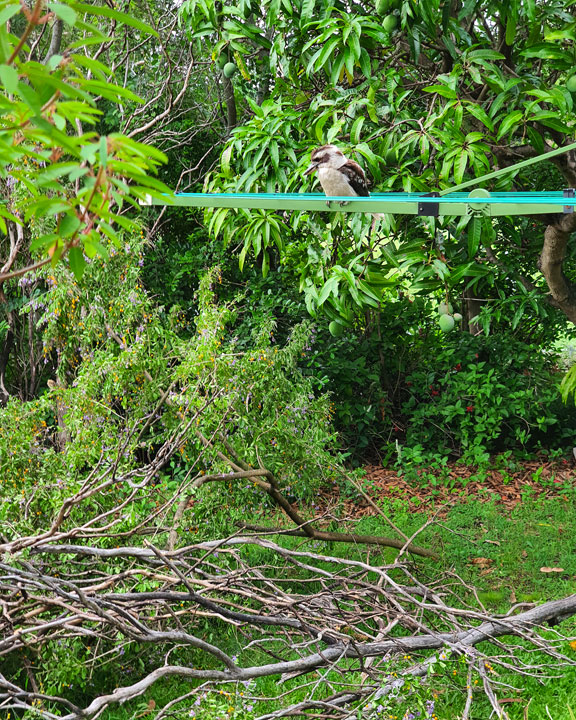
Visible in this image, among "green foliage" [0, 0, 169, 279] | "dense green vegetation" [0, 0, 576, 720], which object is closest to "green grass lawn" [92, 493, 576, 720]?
"dense green vegetation" [0, 0, 576, 720]

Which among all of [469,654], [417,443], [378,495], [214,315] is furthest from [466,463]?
[469,654]

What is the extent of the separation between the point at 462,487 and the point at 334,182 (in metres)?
3.46

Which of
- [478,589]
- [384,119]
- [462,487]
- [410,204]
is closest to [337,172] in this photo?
[410,204]

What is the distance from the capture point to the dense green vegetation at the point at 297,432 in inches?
98.2

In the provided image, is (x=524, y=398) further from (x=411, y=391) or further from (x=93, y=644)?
(x=93, y=644)

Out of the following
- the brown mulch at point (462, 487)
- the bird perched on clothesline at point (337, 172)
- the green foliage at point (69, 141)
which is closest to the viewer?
the green foliage at point (69, 141)

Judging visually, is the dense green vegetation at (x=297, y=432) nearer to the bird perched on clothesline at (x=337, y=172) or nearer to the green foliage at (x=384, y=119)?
the green foliage at (x=384, y=119)

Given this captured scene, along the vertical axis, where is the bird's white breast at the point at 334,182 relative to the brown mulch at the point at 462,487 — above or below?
above

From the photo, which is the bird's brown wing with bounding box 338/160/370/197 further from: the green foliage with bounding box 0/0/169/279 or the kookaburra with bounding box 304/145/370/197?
the green foliage with bounding box 0/0/169/279

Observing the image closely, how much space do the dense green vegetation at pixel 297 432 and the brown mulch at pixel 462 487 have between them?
3 cm

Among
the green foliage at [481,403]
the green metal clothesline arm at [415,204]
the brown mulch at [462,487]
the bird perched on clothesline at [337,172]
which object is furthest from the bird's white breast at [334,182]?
the green foliage at [481,403]

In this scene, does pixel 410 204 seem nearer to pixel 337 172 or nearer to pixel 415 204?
pixel 415 204

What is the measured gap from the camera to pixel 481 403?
232 inches

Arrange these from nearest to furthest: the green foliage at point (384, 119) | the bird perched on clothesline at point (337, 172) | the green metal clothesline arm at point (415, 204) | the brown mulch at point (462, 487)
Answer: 1. the green metal clothesline arm at point (415, 204)
2. the bird perched on clothesline at point (337, 172)
3. the green foliage at point (384, 119)
4. the brown mulch at point (462, 487)
